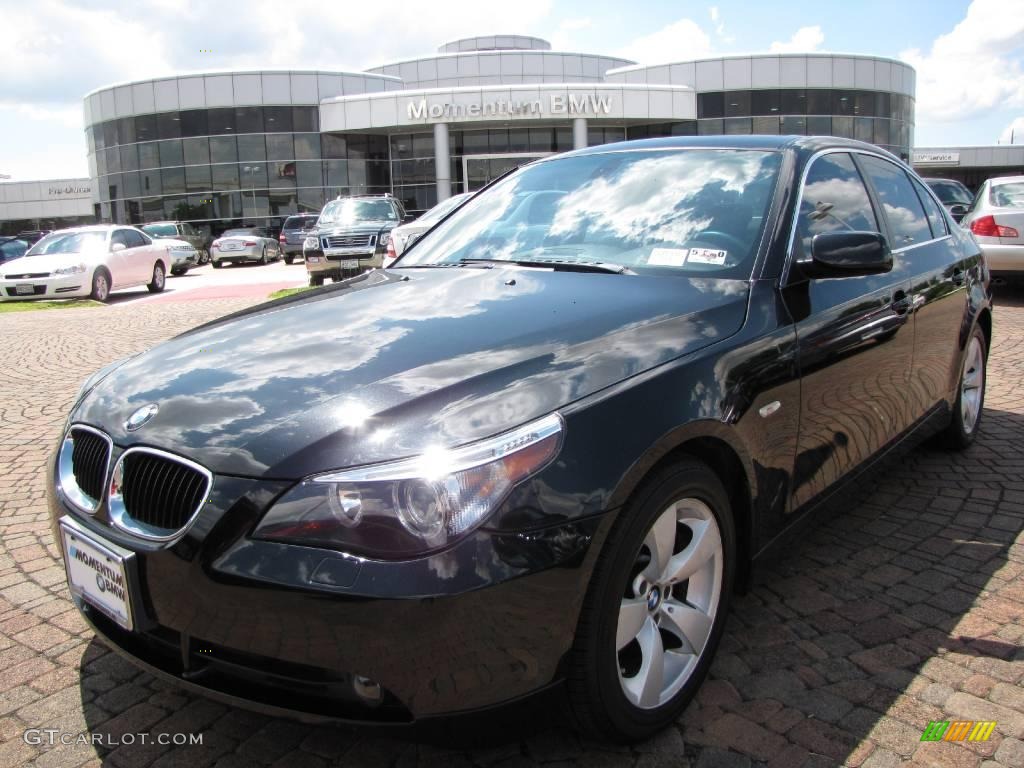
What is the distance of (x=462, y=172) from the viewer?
38938 millimetres

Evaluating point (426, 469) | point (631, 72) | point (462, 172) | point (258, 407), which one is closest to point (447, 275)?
point (258, 407)

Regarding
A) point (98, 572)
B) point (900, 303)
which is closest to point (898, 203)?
point (900, 303)

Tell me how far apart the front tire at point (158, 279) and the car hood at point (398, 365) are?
18.0 metres

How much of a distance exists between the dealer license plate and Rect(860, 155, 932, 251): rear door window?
3400mm

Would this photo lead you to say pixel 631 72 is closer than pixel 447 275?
No

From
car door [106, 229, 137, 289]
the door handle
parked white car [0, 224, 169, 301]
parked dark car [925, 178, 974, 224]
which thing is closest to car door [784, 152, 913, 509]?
the door handle

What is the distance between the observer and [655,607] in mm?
2262

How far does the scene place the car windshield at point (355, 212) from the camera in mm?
17750

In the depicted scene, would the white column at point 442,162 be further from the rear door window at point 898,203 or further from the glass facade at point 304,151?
the rear door window at point 898,203

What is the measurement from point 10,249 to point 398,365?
2721 centimetres

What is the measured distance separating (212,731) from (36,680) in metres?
0.76

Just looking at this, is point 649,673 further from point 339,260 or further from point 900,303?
point 339,260

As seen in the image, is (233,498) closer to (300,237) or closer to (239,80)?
(300,237)

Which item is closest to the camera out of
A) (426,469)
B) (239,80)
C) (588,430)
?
(426,469)
